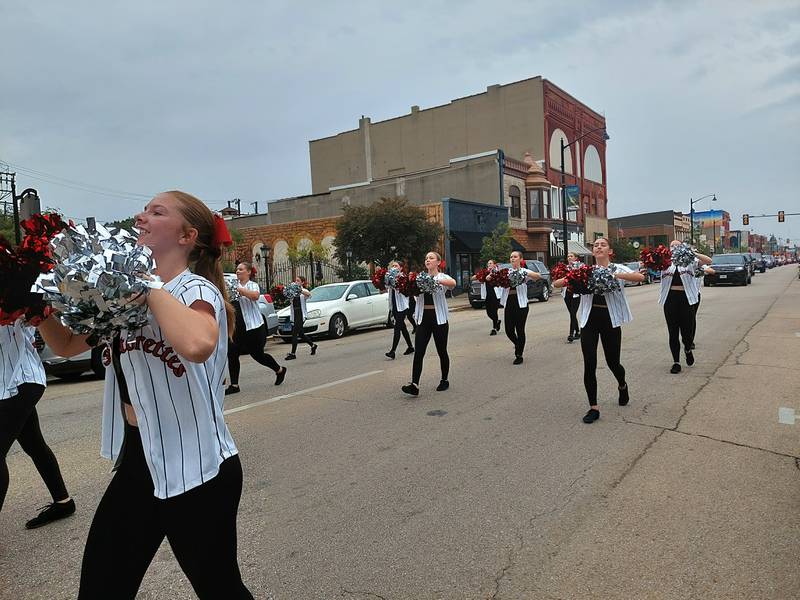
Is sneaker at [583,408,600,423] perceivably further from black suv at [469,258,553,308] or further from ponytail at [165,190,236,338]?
black suv at [469,258,553,308]

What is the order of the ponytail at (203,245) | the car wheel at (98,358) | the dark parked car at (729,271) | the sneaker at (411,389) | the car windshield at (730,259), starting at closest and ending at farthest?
1. the ponytail at (203,245)
2. the car wheel at (98,358)
3. the sneaker at (411,389)
4. the dark parked car at (729,271)
5. the car windshield at (730,259)

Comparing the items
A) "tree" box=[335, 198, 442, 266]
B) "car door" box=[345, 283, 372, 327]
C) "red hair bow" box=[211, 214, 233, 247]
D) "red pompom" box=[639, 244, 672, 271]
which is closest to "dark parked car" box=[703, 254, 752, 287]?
"tree" box=[335, 198, 442, 266]

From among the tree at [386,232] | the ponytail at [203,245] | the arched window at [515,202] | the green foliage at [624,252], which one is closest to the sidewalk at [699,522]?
the ponytail at [203,245]

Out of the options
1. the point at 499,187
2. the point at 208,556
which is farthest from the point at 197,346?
the point at 499,187

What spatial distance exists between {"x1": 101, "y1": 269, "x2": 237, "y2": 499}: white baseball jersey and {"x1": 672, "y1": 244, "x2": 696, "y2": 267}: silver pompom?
802 cm

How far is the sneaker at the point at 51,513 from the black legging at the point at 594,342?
184 inches

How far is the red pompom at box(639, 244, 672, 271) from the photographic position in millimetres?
8023

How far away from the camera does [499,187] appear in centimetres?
3722

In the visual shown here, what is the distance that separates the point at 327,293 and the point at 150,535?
14780 millimetres

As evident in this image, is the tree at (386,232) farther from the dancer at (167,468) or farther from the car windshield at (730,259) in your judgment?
the dancer at (167,468)

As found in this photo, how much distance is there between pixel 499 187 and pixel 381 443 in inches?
1314

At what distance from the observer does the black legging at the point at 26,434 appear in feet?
11.1

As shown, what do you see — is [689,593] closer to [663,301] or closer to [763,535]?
[763,535]

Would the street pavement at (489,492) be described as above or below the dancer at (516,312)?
below
